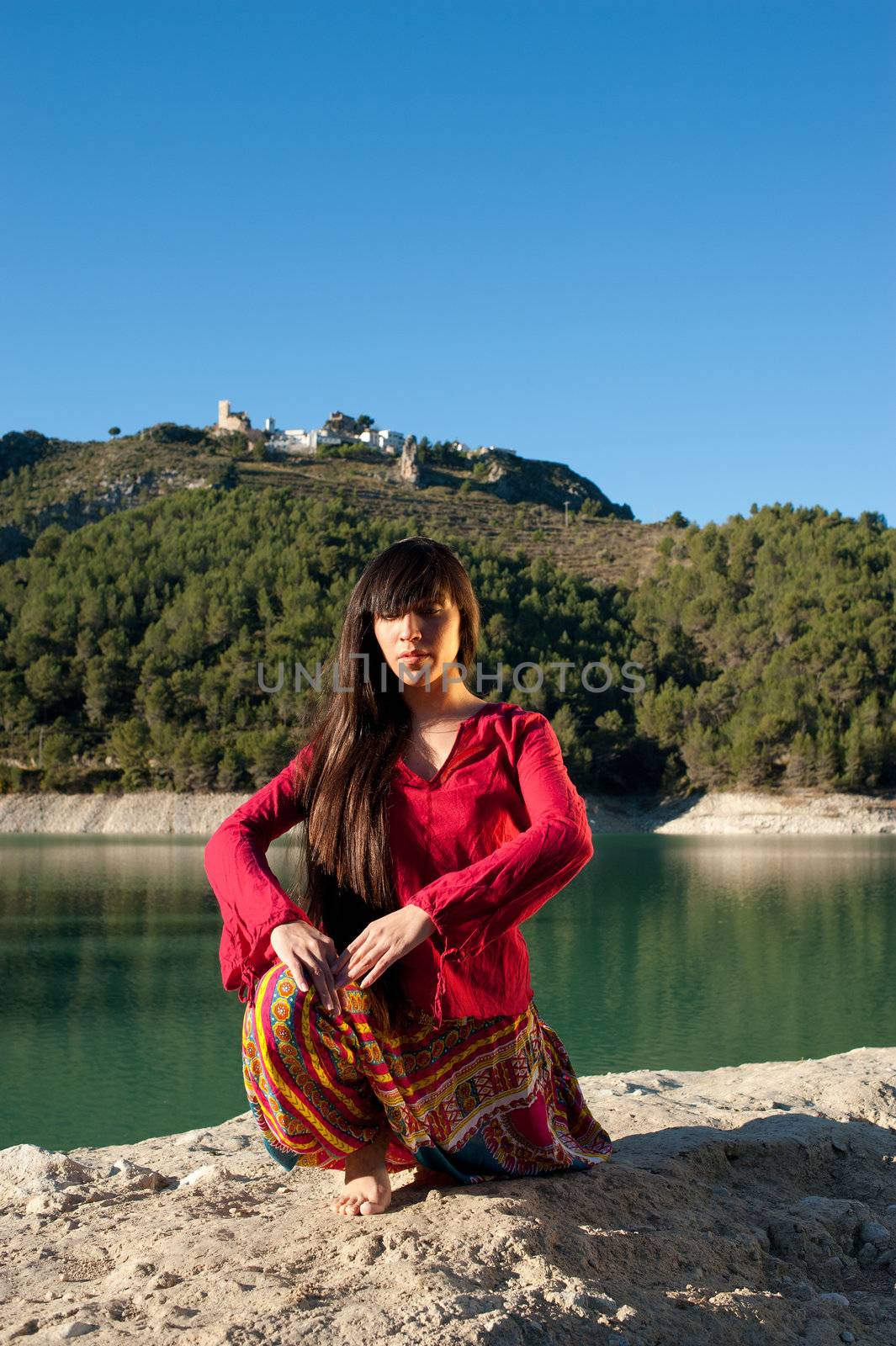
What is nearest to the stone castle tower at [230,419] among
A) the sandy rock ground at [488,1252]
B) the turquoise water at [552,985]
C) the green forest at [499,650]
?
the green forest at [499,650]

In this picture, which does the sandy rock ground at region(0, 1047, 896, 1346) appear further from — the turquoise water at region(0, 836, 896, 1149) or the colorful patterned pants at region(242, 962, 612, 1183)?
the turquoise water at region(0, 836, 896, 1149)

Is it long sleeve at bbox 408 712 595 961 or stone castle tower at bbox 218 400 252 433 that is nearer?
long sleeve at bbox 408 712 595 961

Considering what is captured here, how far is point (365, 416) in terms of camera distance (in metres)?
104

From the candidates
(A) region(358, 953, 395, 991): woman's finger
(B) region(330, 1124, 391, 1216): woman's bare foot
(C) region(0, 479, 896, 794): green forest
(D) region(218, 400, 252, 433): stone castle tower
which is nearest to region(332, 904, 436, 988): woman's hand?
(A) region(358, 953, 395, 991): woman's finger

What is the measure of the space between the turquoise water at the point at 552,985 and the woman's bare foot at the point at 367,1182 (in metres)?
0.69

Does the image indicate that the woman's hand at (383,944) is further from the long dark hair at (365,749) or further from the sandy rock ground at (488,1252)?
the sandy rock ground at (488,1252)

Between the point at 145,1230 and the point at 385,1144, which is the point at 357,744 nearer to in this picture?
the point at 385,1144

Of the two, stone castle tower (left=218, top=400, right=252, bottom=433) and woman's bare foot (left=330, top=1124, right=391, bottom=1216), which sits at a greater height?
stone castle tower (left=218, top=400, right=252, bottom=433)

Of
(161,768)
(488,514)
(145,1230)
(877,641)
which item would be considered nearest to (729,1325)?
(145,1230)

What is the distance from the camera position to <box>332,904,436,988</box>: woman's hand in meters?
1.83

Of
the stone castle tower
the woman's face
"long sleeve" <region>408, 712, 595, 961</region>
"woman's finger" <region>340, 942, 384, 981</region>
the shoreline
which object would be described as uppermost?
the stone castle tower

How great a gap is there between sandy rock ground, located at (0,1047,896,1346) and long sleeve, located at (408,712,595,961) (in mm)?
497

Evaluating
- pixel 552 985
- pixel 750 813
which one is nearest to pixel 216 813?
pixel 750 813

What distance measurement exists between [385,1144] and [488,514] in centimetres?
7479
